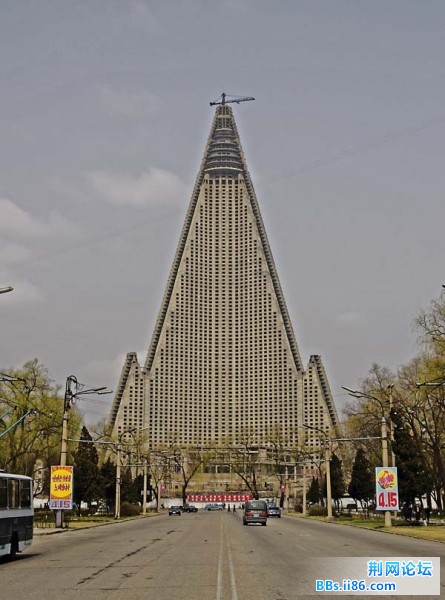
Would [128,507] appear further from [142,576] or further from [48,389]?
[142,576]

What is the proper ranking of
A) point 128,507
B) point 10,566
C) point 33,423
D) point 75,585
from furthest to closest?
point 128,507 → point 33,423 → point 10,566 → point 75,585

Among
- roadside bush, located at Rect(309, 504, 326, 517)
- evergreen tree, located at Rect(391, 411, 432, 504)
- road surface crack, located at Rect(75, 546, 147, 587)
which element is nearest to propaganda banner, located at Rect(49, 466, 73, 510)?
road surface crack, located at Rect(75, 546, 147, 587)

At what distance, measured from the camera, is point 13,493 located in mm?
27797

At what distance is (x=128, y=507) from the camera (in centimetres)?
9219

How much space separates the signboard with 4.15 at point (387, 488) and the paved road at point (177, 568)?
11984mm

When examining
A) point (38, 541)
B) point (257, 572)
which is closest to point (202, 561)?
point (257, 572)

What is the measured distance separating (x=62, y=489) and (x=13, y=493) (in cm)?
2316

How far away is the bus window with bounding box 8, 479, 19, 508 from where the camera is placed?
2734 centimetres

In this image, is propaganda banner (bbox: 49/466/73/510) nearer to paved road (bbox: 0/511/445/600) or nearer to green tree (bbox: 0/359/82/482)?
paved road (bbox: 0/511/445/600)

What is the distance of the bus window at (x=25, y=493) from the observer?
95.0 feet

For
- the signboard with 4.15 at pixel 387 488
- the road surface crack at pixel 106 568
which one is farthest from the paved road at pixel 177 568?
the signboard with 4.15 at pixel 387 488

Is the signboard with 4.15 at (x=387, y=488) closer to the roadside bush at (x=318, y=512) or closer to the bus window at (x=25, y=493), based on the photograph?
the bus window at (x=25, y=493)

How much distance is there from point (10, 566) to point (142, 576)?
631 centimetres

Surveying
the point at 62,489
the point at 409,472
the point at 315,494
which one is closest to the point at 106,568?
the point at 62,489
